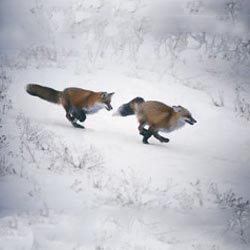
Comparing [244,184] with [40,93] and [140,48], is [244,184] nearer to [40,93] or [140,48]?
[140,48]

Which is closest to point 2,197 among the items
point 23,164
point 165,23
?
point 23,164

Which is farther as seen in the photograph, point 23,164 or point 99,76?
point 99,76

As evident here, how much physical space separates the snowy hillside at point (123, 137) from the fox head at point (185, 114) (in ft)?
0.09

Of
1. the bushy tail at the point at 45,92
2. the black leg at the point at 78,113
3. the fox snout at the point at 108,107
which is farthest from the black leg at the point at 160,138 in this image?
the bushy tail at the point at 45,92

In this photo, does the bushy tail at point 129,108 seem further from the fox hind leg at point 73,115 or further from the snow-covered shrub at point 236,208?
the snow-covered shrub at point 236,208

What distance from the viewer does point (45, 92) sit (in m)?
2.83

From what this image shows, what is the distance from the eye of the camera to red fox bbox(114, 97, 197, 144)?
110 inches

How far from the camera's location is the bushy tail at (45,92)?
9.29 ft

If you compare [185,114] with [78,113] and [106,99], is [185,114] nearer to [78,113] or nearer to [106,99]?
[106,99]

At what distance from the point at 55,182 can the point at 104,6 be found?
915mm

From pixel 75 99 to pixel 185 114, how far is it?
1.75 feet

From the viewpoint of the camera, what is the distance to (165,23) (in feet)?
9.57

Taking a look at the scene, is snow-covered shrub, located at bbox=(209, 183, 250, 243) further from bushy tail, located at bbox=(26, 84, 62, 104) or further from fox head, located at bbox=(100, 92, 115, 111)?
bushy tail, located at bbox=(26, 84, 62, 104)

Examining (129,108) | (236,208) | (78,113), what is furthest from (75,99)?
(236,208)
